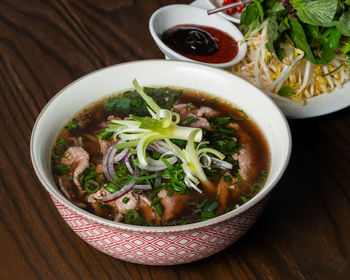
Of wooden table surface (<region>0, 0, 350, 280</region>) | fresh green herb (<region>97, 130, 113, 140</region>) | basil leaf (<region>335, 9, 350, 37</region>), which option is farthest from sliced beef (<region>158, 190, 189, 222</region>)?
basil leaf (<region>335, 9, 350, 37</region>)

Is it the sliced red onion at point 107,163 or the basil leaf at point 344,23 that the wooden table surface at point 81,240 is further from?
the basil leaf at point 344,23

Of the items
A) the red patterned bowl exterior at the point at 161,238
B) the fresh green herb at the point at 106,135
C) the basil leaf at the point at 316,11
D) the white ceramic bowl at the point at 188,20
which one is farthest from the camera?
the white ceramic bowl at the point at 188,20

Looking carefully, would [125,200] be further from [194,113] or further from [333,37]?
[333,37]

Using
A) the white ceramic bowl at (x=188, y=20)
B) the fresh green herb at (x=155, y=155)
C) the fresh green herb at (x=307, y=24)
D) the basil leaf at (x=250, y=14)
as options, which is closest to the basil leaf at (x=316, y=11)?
the fresh green herb at (x=307, y=24)

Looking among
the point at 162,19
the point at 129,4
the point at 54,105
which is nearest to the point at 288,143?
the point at 54,105

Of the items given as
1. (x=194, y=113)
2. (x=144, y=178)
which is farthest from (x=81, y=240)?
(x=194, y=113)

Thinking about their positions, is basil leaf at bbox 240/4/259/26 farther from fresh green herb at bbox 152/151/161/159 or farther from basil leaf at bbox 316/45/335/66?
fresh green herb at bbox 152/151/161/159
